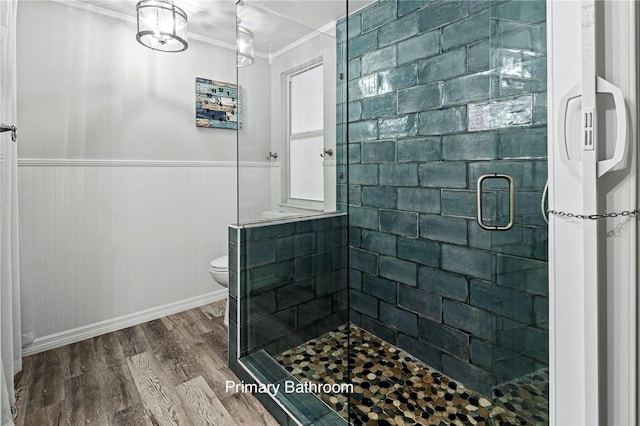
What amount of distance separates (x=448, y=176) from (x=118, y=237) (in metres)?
2.35

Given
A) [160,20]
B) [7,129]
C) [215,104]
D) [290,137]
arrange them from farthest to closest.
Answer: [215,104], [160,20], [290,137], [7,129]

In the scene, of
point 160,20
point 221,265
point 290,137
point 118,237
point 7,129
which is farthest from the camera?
point 118,237

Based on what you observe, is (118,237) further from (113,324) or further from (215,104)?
(215,104)

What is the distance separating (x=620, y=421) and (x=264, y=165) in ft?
5.62

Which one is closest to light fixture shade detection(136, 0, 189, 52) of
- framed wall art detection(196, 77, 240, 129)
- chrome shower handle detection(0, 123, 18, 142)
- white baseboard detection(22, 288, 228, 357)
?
framed wall art detection(196, 77, 240, 129)

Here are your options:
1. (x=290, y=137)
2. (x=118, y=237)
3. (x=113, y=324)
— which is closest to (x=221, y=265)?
(x=118, y=237)

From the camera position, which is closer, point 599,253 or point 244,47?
point 599,253

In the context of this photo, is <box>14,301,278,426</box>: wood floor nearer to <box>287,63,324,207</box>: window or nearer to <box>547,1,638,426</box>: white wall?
<box>287,63,324,207</box>: window

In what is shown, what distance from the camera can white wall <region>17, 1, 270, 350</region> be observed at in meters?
2.14

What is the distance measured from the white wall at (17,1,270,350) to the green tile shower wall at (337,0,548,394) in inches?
33.4

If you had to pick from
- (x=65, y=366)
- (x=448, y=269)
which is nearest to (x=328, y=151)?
(x=448, y=269)

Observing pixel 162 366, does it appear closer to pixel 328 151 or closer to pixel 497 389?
pixel 328 151

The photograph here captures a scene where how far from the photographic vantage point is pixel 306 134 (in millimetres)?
1959

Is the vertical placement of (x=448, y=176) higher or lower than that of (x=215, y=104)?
lower
